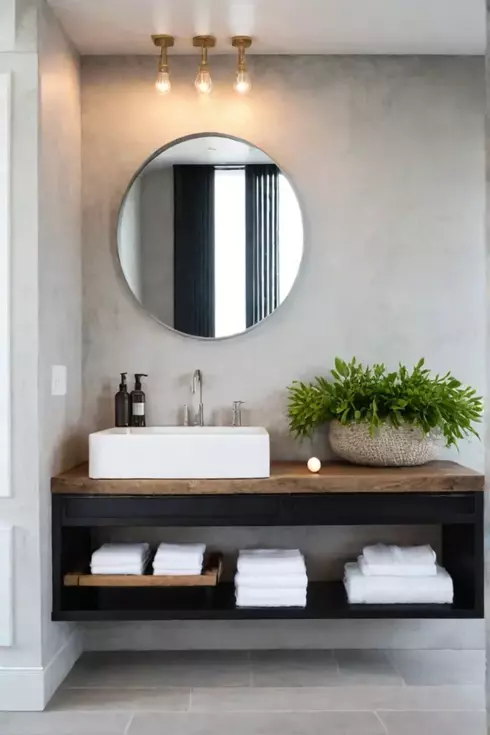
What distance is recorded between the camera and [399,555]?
3010 millimetres

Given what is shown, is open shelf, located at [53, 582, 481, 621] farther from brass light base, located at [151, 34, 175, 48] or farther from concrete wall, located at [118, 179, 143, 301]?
brass light base, located at [151, 34, 175, 48]

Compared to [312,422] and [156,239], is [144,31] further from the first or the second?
[312,422]

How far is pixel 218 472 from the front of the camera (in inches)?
112

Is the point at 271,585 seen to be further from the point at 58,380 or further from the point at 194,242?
the point at 194,242

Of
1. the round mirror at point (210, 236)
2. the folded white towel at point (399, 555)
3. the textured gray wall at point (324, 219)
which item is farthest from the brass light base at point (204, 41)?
the folded white towel at point (399, 555)

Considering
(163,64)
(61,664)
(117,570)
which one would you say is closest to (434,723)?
(117,570)

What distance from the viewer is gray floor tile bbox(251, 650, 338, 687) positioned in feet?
9.89

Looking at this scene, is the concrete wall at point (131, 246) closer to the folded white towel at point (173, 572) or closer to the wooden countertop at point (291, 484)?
the wooden countertop at point (291, 484)

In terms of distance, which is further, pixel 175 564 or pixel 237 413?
pixel 237 413

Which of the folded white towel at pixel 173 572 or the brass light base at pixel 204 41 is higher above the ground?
the brass light base at pixel 204 41

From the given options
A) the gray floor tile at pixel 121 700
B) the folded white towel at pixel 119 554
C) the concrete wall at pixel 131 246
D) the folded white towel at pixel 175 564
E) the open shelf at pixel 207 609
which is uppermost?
the concrete wall at pixel 131 246

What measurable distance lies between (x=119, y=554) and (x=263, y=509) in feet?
1.83

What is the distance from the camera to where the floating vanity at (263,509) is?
9.34 ft

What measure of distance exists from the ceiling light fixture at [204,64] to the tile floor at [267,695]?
2264 millimetres
